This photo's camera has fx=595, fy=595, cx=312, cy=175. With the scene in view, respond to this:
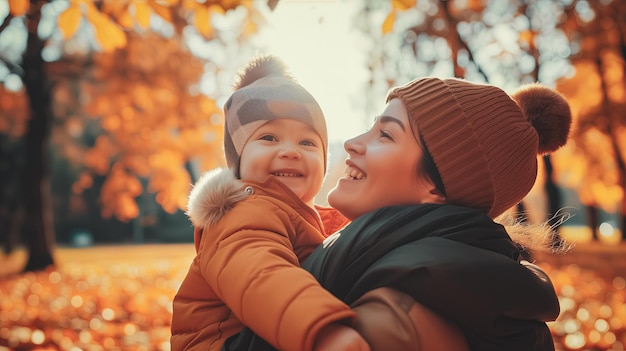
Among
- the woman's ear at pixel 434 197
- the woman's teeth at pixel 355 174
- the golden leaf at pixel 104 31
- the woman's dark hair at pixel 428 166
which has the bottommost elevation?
the woman's ear at pixel 434 197

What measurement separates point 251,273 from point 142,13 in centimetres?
254

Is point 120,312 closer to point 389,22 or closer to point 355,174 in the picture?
point 389,22

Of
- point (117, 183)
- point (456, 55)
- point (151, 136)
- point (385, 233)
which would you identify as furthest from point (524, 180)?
point (117, 183)

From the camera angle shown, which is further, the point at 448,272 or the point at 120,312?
the point at 120,312

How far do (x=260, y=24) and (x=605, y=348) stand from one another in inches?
178

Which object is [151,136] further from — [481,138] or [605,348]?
[481,138]

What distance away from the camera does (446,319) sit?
1.46 m

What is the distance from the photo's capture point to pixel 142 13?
359 cm

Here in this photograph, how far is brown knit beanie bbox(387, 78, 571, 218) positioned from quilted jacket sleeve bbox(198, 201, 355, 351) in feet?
1.74

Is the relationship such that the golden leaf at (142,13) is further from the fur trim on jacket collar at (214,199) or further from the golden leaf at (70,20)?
the fur trim on jacket collar at (214,199)

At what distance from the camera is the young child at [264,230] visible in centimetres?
140

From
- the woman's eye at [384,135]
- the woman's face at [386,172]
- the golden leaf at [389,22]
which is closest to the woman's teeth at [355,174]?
the woman's face at [386,172]

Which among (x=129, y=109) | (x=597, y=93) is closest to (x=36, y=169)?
(x=129, y=109)

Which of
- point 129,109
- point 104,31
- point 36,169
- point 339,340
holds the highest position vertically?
point 104,31
